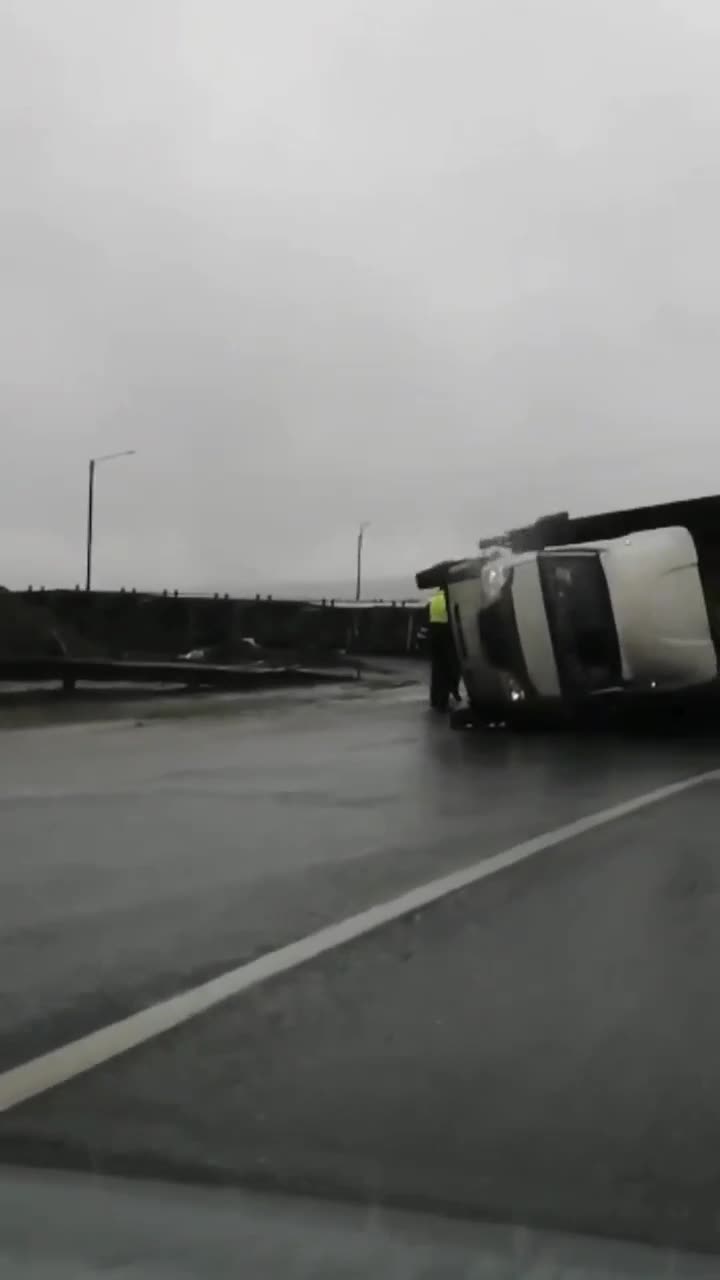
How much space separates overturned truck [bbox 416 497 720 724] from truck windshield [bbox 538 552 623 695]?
1 cm

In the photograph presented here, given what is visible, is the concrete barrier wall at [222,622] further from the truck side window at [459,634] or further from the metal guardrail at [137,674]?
the truck side window at [459,634]

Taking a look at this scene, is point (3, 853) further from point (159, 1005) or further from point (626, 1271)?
point (626, 1271)

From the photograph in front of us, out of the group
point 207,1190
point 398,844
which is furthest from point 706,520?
point 207,1190

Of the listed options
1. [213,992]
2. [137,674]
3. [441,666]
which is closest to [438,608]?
[441,666]

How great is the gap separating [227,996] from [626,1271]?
9.45 ft

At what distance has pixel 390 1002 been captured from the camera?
624 centimetres

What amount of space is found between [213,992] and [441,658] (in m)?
19.3

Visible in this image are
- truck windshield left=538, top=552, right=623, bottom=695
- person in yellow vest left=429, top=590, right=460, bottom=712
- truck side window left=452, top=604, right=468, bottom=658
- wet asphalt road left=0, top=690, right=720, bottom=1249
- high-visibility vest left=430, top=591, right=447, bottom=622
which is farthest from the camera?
person in yellow vest left=429, top=590, right=460, bottom=712

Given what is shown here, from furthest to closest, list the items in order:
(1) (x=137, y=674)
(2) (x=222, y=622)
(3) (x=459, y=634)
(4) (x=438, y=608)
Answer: (2) (x=222, y=622)
(1) (x=137, y=674)
(4) (x=438, y=608)
(3) (x=459, y=634)

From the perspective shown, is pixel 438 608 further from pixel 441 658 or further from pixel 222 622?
pixel 222 622

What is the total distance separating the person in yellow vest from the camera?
24.7 meters

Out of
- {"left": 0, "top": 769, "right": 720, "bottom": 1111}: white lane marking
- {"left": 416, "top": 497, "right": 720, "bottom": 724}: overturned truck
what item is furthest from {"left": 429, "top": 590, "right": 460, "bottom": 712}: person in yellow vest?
{"left": 0, "top": 769, "right": 720, "bottom": 1111}: white lane marking

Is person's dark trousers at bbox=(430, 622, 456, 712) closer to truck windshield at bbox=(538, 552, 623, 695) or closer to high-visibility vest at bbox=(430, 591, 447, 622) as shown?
high-visibility vest at bbox=(430, 591, 447, 622)

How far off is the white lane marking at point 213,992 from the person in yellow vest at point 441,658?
14.4 meters
